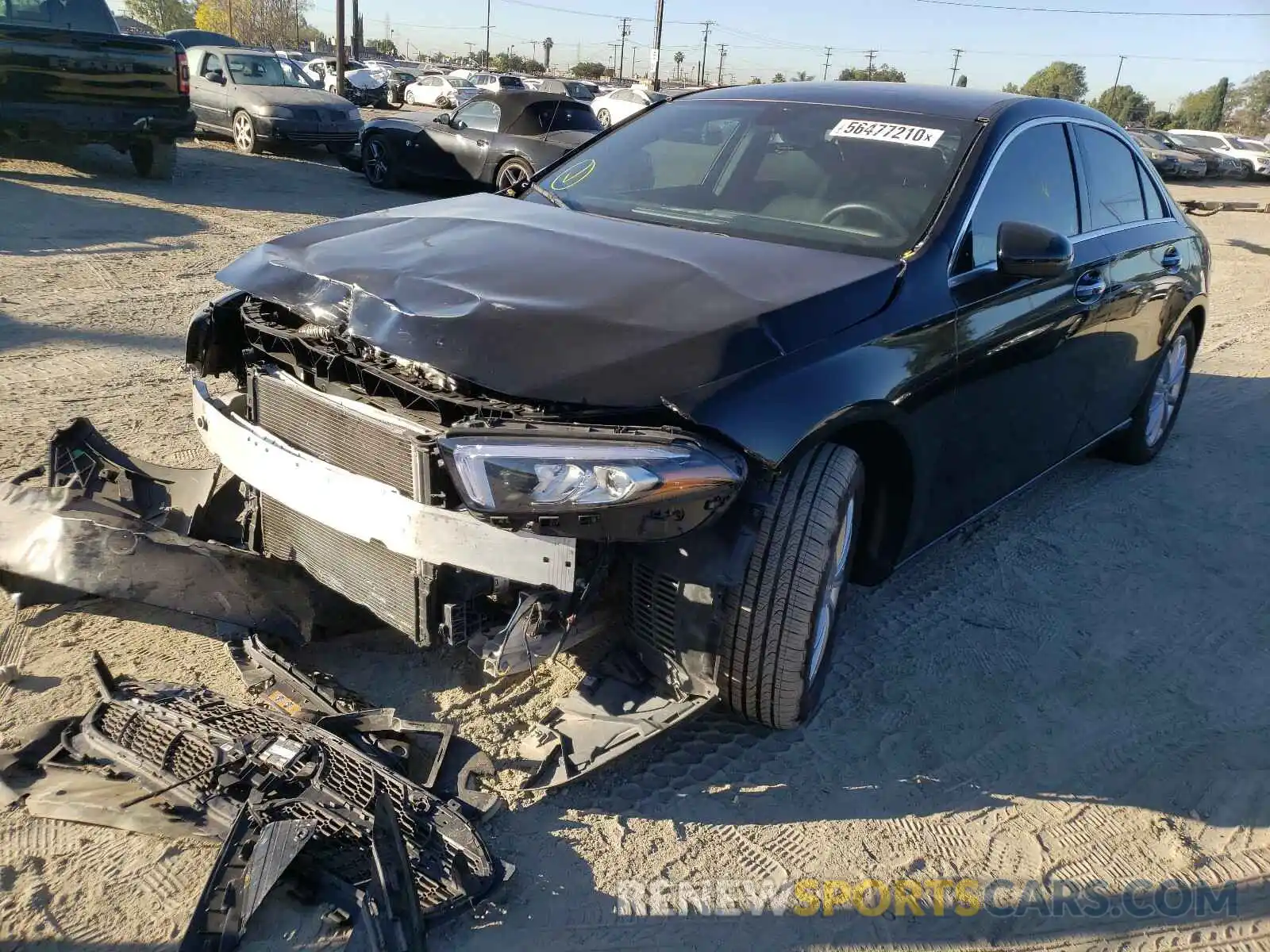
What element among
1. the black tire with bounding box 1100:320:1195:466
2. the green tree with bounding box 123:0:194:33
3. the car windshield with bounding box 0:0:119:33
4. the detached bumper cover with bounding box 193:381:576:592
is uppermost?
the green tree with bounding box 123:0:194:33

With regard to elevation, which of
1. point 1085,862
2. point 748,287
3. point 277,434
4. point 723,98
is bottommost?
point 1085,862

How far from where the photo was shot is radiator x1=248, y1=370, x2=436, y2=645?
7.97 feet

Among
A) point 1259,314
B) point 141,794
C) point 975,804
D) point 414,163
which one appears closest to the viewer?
point 141,794

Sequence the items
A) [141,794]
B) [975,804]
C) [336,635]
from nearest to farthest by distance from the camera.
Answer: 1. [141,794]
2. [975,804]
3. [336,635]

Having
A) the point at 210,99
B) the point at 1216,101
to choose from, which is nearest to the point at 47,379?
the point at 210,99

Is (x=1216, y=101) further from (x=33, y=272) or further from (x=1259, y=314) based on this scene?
(x=33, y=272)

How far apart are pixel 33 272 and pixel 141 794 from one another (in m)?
6.12

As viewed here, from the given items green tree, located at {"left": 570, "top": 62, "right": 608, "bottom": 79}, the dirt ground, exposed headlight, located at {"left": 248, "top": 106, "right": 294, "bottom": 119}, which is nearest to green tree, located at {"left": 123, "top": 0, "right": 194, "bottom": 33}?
green tree, located at {"left": 570, "top": 62, "right": 608, "bottom": 79}

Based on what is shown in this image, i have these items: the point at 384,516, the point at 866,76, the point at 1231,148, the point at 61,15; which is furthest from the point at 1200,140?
the point at 384,516

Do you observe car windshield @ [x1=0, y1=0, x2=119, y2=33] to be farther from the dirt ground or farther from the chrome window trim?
the chrome window trim

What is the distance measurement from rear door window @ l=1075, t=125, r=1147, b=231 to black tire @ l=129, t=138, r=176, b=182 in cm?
1047

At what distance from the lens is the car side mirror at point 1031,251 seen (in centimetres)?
311

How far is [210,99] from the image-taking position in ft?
50.9

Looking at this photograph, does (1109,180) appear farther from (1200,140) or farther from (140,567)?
(1200,140)
